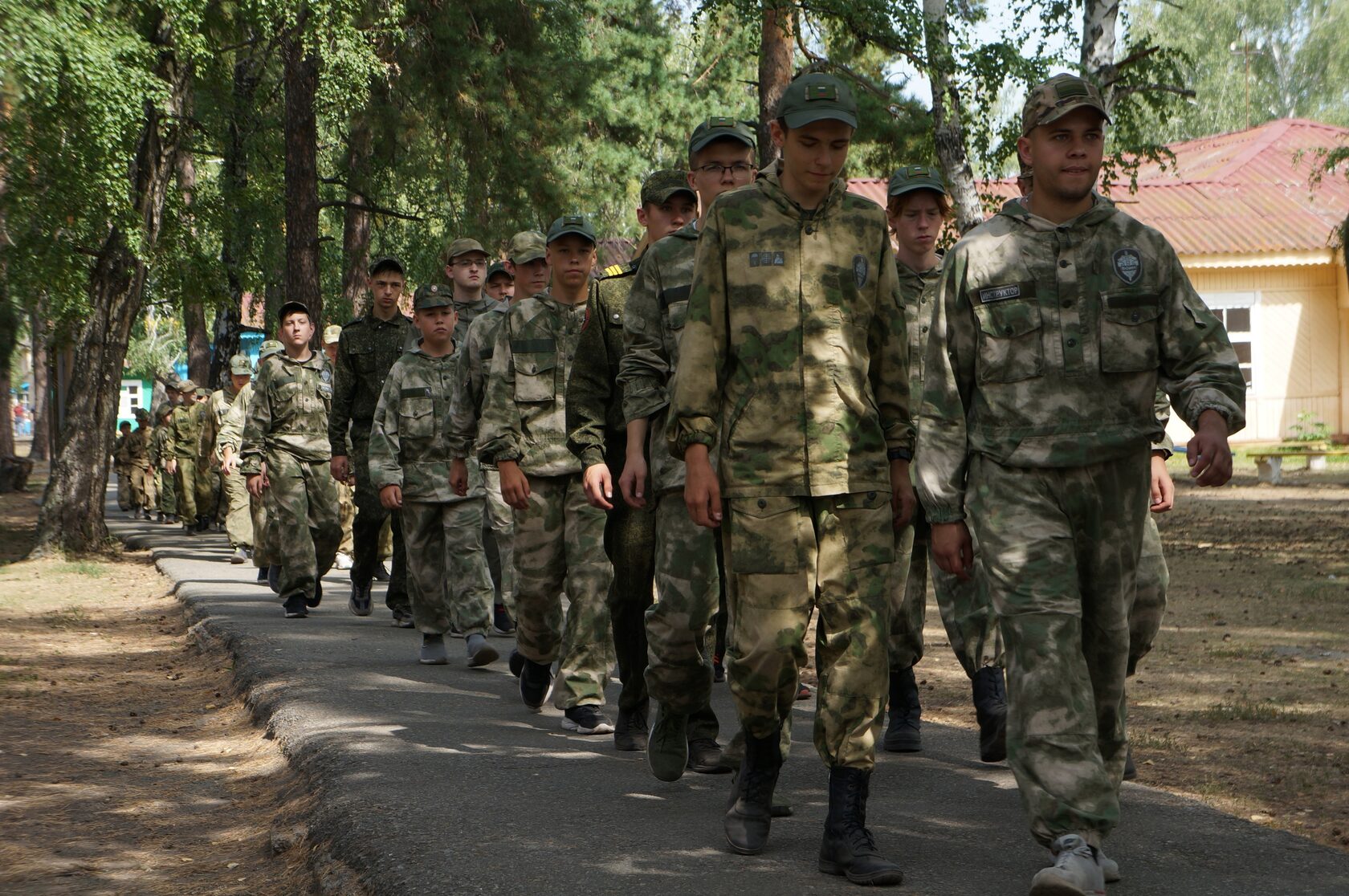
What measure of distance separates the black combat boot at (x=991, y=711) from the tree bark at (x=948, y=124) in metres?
9.95

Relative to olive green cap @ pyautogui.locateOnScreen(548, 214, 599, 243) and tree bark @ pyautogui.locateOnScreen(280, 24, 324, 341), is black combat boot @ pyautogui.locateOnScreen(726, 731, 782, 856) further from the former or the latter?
tree bark @ pyautogui.locateOnScreen(280, 24, 324, 341)

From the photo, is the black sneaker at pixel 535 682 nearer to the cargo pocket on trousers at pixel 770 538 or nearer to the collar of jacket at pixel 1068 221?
the cargo pocket on trousers at pixel 770 538

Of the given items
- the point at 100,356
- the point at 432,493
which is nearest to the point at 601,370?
the point at 432,493

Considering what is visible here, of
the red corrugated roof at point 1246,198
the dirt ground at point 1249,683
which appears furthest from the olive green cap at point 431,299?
the red corrugated roof at point 1246,198

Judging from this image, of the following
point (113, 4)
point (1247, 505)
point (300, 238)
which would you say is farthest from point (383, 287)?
point (1247, 505)

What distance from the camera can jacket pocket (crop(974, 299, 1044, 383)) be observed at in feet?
15.1

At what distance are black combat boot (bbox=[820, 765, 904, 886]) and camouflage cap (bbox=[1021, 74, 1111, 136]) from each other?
1939 mm

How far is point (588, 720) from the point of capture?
714cm

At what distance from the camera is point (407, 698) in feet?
26.7

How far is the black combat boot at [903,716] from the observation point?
260 inches

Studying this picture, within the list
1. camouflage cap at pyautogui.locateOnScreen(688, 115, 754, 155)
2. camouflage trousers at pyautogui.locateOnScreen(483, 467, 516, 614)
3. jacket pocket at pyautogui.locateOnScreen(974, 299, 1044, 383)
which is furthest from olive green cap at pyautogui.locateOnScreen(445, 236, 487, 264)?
jacket pocket at pyautogui.locateOnScreen(974, 299, 1044, 383)

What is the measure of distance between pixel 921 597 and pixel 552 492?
5.69ft

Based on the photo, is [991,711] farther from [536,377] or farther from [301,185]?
[301,185]

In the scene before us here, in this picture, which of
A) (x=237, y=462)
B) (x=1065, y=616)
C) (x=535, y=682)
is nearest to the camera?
(x=1065, y=616)
